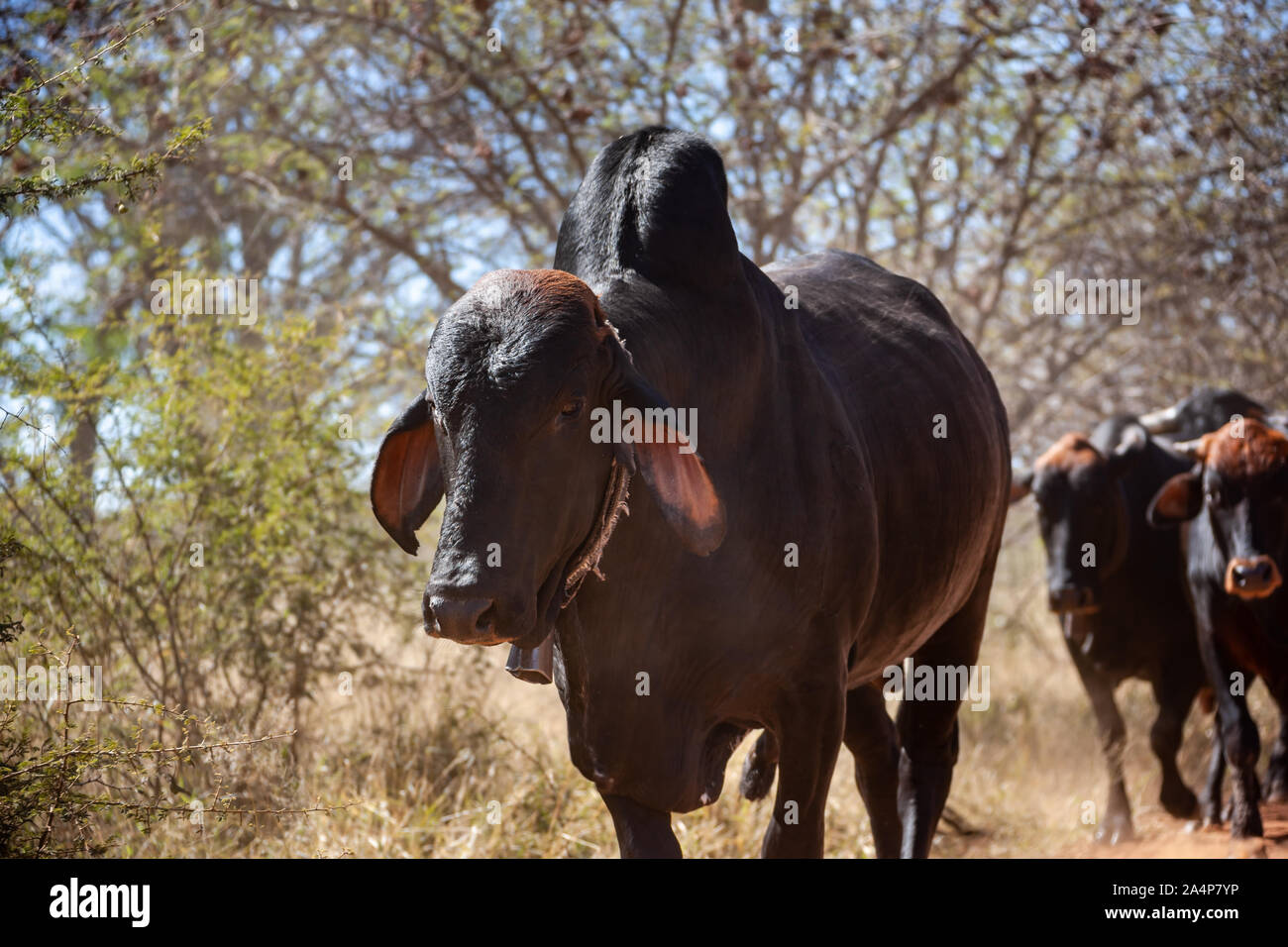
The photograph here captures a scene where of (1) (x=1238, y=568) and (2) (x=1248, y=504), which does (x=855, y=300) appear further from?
(2) (x=1248, y=504)

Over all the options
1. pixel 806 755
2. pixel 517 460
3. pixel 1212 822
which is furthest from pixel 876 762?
pixel 1212 822

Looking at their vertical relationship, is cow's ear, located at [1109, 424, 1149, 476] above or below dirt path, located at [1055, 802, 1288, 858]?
above

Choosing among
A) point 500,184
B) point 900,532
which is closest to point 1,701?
point 900,532

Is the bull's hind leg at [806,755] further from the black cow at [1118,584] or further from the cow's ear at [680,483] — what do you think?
the black cow at [1118,584]

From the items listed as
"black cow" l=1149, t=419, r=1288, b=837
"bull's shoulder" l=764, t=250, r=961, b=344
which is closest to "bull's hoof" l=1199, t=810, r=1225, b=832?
"black cow" l=1149, t=419, r=1288, b=837

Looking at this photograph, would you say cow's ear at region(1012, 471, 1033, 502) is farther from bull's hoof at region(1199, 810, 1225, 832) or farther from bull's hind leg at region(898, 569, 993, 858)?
bull's hind leg at region(898, 569, 993, 858)

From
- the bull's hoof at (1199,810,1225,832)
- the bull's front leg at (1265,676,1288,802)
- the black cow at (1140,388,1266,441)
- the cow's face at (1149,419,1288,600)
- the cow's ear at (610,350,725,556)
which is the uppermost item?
the black cow at (1140,388,1266,441)

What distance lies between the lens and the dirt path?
20.1 feet

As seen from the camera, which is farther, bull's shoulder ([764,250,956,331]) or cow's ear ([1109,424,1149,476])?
cow's ear ([1109,424,1149,476])

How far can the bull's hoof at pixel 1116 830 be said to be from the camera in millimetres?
7115

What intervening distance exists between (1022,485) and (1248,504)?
157cm

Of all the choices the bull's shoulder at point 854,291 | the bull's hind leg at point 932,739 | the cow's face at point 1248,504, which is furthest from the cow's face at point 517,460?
the cow's face at point 1248,504
